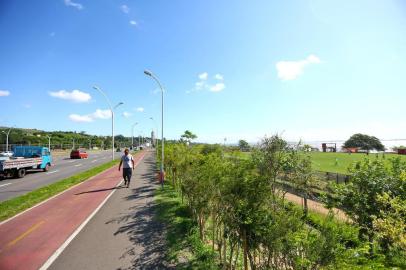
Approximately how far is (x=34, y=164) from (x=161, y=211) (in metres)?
18.2

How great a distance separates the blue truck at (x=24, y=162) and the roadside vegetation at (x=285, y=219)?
1621cm

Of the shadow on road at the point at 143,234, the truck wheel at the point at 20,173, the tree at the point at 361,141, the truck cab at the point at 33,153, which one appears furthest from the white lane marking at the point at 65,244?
the tree at the point at 361,141

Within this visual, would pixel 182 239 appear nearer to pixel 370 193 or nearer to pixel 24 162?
pixel 370 193

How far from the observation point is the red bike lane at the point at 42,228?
7.03 m

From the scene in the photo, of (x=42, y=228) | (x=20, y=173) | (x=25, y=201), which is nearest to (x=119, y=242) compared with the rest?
(x=42, y=228)

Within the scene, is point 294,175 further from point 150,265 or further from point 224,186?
point 150,265

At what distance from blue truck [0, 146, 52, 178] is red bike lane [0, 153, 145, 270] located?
355 inches

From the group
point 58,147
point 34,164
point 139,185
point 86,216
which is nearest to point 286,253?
point 86,216

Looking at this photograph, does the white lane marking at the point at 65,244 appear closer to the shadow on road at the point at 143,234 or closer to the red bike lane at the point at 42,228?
the red bike lane at the point at 42,228

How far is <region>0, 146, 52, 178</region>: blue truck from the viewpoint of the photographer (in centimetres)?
2070

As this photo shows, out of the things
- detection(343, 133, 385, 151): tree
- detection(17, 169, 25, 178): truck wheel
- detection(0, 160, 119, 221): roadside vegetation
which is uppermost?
detection(343, 133, 385, 151): tree

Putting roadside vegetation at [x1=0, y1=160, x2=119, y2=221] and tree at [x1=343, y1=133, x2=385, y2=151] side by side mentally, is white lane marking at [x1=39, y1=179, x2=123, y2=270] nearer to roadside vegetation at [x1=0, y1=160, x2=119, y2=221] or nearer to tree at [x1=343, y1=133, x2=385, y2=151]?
roadside vegetation at [x1=0, y1=160, x2=119, y2=221]

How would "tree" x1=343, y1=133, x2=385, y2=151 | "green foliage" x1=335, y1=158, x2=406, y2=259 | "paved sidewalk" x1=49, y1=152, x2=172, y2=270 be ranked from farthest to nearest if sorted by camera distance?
"tree" x1=343, y1=133, x2=385, y2=151 → "paved sidewalk" x1=49, y1=152, x2=172, y2=270 → "green foliage" x1=335, y1=158, x2=406, y2=259

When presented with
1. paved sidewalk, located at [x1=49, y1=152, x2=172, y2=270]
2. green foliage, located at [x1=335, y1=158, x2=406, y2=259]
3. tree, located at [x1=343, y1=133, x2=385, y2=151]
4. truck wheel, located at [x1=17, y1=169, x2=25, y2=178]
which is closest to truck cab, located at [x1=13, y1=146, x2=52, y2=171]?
truck wheel, located at [x1=17, y1=169, x2=25, y2=178]
